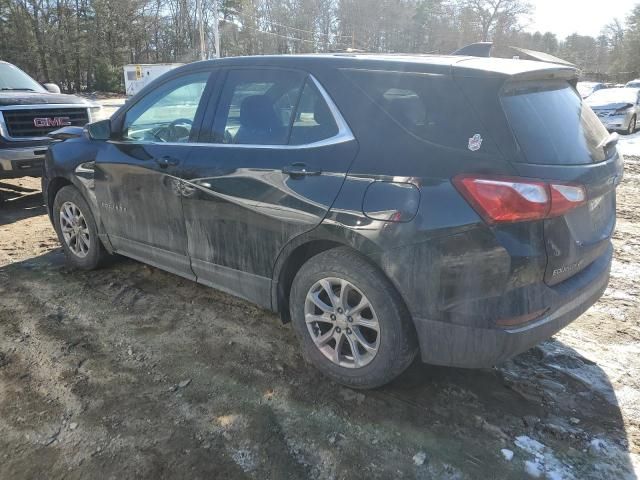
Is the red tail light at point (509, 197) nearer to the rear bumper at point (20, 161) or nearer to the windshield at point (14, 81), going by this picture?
the rear bumper at point (20, 161)

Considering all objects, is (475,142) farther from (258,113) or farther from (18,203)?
(18,203)

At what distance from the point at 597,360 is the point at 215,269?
253cm

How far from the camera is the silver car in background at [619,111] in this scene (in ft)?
56.0

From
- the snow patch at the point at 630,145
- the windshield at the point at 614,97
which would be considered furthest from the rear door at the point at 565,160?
the windshield at the point at 614,97

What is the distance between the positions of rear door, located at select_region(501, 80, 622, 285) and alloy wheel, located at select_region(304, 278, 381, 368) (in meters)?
0.94

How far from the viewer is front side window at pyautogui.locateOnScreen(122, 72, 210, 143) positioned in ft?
12.2

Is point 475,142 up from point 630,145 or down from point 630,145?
up

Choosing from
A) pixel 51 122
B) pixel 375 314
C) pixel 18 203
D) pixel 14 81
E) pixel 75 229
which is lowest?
pixel 18 203

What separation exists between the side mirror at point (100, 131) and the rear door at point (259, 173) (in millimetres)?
1163

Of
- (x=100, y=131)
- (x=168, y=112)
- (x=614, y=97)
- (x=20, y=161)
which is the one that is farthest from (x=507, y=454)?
(x=614, y=97)

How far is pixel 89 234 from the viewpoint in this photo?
15.1 ft

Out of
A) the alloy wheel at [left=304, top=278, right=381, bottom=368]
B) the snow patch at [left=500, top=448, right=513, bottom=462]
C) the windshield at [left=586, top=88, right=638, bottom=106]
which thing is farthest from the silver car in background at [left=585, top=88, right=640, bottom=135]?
the snow patch at [left=500, top=448, right=513, bottom=462]

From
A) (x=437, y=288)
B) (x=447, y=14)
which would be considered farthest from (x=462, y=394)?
(x=447, y=14)

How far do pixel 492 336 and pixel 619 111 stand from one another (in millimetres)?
17784
